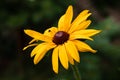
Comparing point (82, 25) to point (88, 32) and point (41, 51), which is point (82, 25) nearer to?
point (88, 32)

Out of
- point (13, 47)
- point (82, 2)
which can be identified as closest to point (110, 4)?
point (82, 2)

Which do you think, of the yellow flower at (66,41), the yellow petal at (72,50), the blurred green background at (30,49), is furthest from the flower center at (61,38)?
the blurred green background at (30,49)

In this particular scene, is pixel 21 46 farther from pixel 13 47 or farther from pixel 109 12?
pixel 109 12

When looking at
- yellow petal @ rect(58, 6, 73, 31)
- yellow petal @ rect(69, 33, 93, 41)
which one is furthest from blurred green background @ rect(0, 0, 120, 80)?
yellow petal @ rect(69, 33, 93, 41)

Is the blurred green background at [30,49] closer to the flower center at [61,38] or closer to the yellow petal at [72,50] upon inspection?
the flower center at [61,38]

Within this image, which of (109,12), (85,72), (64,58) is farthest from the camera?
(109,12)

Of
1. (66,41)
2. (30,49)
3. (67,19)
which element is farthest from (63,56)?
(30,49)

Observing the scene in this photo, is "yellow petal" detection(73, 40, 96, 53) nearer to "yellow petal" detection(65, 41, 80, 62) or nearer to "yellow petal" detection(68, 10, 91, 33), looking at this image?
"yellow petal" detection(65, 41, 80, 62)
